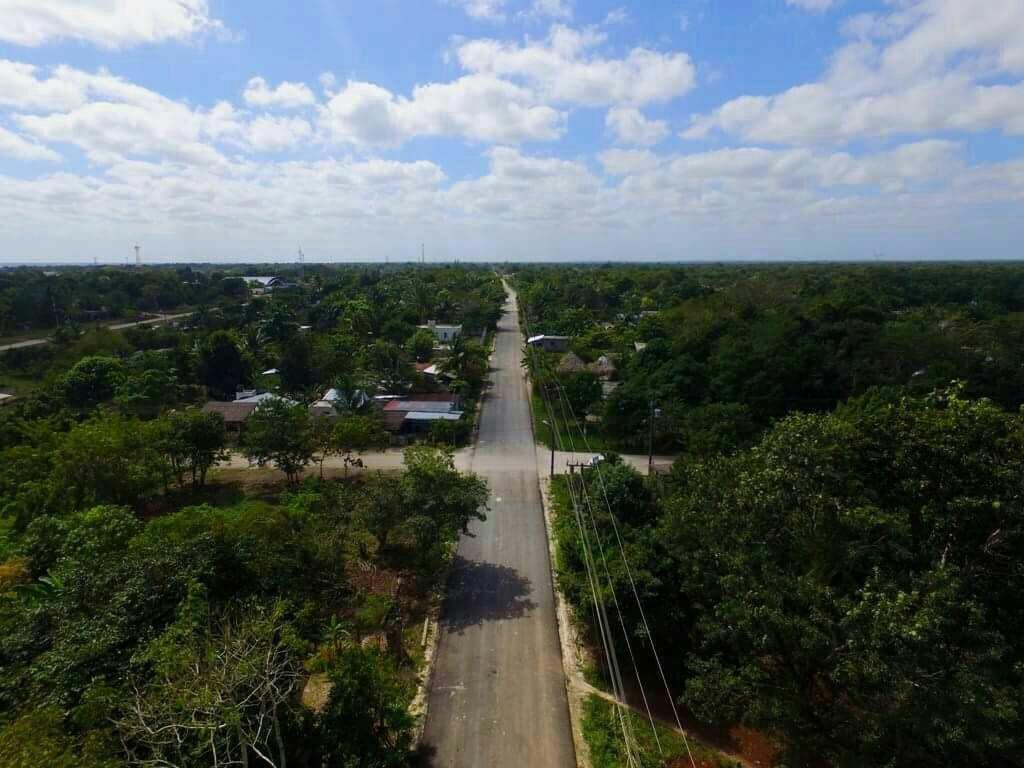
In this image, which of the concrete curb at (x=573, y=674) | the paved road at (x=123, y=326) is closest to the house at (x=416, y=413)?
the concrete curb at (x=573, y=674)

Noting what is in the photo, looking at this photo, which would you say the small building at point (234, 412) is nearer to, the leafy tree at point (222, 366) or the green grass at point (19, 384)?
the leafy tree at point (222, 366)

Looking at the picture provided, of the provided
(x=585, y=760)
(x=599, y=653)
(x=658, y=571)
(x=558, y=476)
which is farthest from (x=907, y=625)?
(x=558, y=476)

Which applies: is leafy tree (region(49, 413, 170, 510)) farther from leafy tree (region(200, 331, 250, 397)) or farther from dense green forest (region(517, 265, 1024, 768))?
leafy tree (region(200, 331, 250, 397))

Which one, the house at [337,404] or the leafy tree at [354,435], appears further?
the house at [337,404]

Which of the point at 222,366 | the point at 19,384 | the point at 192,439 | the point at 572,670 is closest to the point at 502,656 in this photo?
the point at 572,670

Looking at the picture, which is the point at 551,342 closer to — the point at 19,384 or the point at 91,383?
the point at 91,383

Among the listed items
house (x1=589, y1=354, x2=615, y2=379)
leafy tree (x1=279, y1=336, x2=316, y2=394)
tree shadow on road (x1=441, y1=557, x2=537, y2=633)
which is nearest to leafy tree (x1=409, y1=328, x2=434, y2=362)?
leafy tree (x1=279, y1=336, x2=316, y2=394)

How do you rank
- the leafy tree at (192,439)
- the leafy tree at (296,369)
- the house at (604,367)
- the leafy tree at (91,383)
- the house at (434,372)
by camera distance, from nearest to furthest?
1. the leafy tree at (192,439)
2. the leafy tree at (91,383)
3. the leafy tree at (296,369)
4. the house at (434,372)
5. the house at (604,367)
